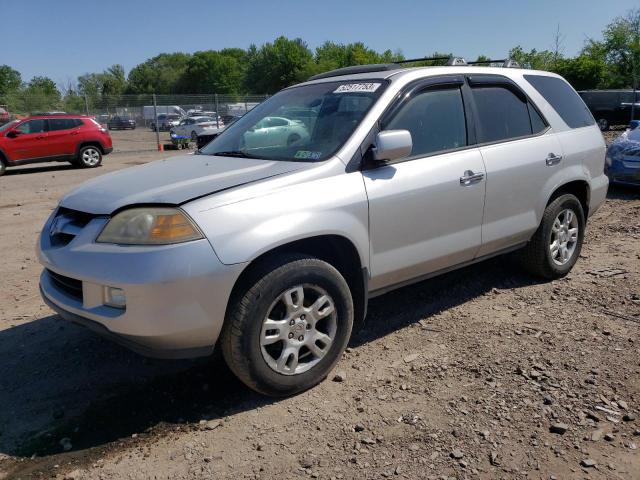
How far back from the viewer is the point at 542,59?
56.5m

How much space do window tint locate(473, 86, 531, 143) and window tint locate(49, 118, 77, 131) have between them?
14.9 meters

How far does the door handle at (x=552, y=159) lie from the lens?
14.7 ft

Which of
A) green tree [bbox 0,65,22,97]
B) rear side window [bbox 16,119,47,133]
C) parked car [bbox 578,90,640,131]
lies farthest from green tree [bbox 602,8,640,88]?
green tree [bbox 0,65,22,97]

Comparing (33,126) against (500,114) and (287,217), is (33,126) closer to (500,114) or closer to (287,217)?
(500,114)

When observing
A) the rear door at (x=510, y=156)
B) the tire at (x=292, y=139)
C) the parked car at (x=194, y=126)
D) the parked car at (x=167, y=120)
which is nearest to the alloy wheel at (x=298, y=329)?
the tire at (x=292, y=139)

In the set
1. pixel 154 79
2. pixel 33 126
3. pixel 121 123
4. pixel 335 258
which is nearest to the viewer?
pixel 335 258

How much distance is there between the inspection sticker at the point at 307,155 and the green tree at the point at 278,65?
82857mm

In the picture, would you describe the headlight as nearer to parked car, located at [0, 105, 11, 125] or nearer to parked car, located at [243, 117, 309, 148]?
parked car, located at [243, 117, 309, 148]

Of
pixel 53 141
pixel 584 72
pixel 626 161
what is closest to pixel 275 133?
pixel 626 161

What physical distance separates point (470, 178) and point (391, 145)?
2.94ft

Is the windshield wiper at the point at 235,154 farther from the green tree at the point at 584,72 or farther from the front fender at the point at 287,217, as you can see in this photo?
the green tree at the point at 584,72

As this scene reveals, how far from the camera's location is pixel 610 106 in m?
23.7

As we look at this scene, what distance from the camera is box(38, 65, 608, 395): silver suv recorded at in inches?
108

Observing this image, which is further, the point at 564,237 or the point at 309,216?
the point at 564,237
